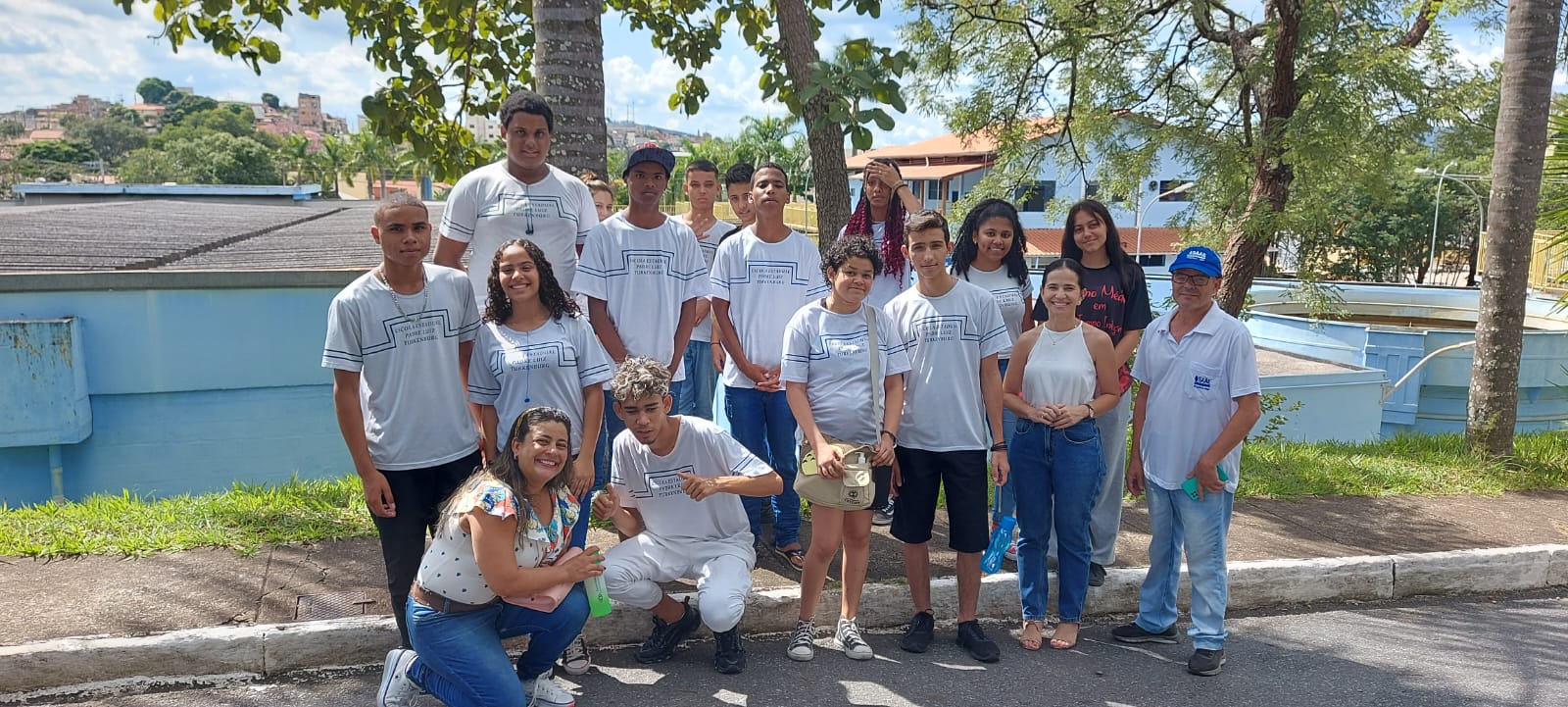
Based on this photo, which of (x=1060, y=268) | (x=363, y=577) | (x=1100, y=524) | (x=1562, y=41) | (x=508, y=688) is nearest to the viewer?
(x=508, y=688)

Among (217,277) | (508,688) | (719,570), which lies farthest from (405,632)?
(217,277)

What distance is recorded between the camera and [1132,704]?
396 cm

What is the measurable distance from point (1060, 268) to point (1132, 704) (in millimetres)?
1752

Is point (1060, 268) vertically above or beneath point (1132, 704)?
above

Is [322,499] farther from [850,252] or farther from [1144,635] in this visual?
[1144,635]

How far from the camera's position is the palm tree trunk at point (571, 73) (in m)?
6.12

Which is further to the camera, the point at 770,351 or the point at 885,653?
the point at 770,351

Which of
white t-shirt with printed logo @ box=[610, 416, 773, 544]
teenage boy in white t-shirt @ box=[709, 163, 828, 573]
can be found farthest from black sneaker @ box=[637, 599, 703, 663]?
teenage boy in white t-shirt @ box=[709, 163, 828, 573]

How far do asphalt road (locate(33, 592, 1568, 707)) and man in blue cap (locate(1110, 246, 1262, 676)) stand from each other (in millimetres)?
246

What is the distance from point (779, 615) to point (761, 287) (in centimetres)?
151

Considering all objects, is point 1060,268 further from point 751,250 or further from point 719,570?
point 719,570

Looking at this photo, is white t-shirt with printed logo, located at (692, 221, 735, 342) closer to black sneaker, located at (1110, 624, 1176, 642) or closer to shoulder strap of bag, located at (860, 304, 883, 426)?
shoulder strap of bag, located at (860, 304, 883, 426)

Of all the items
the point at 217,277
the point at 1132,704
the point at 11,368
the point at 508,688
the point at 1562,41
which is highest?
the point at 1562,41

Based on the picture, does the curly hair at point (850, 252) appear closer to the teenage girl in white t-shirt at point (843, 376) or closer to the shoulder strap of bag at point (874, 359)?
the teenage girl in white t-shirt at point (843, 376)
